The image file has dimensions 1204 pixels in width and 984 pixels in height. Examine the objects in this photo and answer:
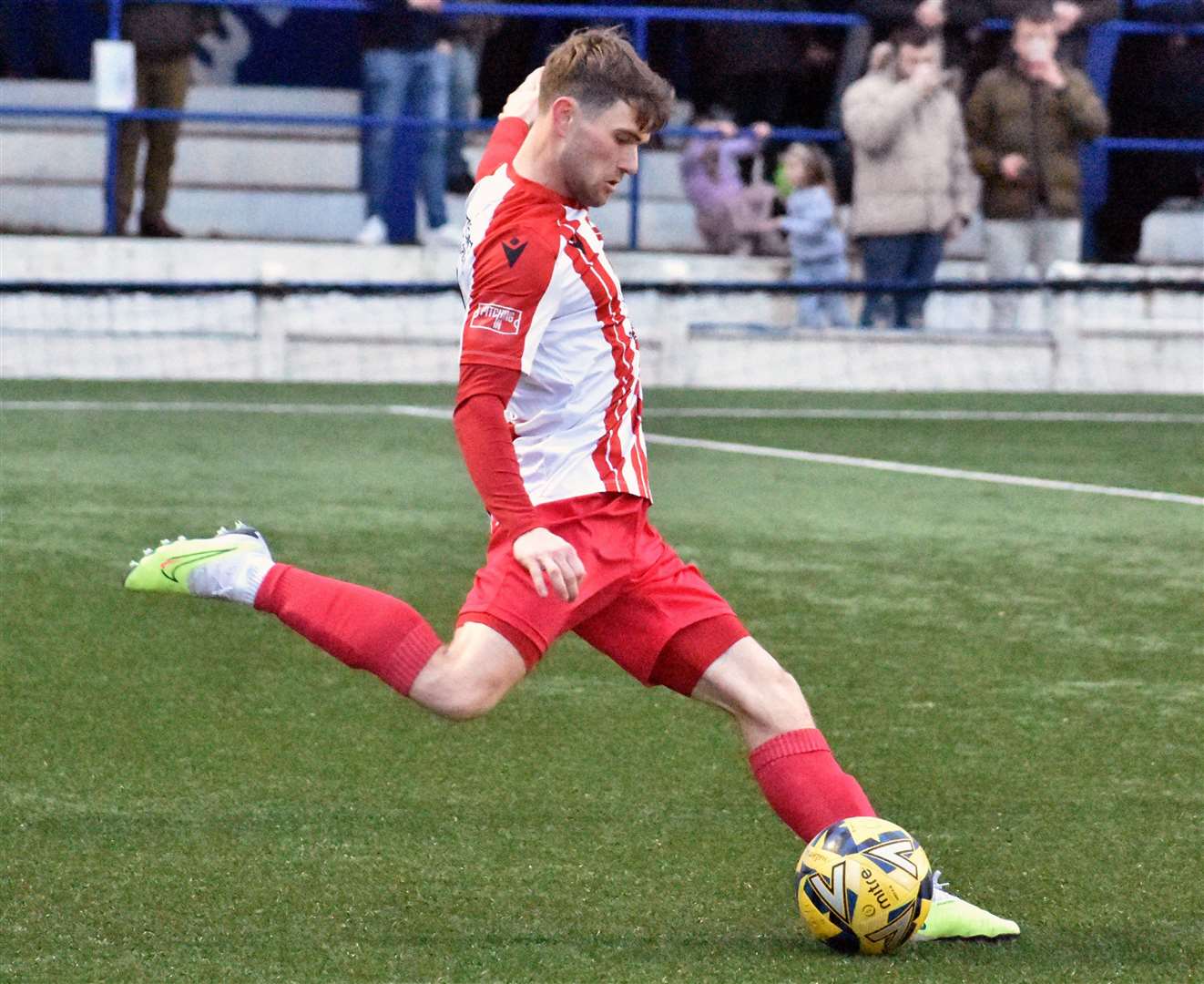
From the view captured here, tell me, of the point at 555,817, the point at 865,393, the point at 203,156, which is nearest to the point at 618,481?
the point at 555,817

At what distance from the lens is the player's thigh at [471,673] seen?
4398 millimetres

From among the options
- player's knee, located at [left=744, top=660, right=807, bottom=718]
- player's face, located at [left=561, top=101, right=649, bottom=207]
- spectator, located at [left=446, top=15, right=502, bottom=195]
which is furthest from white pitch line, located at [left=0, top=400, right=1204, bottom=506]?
player's face, located at [left=561, top=101, right=649, bottom=207]

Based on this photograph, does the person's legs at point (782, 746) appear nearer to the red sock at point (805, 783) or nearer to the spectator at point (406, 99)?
the red sock at point (805, 783)

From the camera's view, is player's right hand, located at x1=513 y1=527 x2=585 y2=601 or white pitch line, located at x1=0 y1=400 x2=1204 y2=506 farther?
white pitch line, located at x1=0 y1=400 x2=1204 y2=506

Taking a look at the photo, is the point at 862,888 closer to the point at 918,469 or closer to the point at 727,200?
the point at 918,469

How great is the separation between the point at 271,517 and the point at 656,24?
32.1 feet

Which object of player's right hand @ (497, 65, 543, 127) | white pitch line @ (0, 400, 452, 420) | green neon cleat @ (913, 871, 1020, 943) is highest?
player's right hand @ (497, 65, 543, 127)

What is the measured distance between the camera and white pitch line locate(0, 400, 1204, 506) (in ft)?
36.3

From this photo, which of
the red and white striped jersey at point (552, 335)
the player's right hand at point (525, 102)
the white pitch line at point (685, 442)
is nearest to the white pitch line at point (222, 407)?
the white pitch line at point (685, 442)

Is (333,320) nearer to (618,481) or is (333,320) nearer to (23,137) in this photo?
(23,137)

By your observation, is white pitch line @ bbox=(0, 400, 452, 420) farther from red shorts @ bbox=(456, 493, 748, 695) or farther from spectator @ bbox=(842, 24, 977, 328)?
red shorts @ bbox=(456, 493, 748, 695)

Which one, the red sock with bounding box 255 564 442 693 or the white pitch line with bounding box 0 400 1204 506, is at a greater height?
the red sock with bounding box 255 564 442 693

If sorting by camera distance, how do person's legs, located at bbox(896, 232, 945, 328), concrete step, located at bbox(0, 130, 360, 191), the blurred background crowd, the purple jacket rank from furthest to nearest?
concrete step, located at bbox(0, 130, 360, 191), the purple jacket, person's legs, located at bbox(896, 232, 945, 328), the blurred background crowd

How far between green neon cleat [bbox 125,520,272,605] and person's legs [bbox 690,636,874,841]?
3.11 ft
